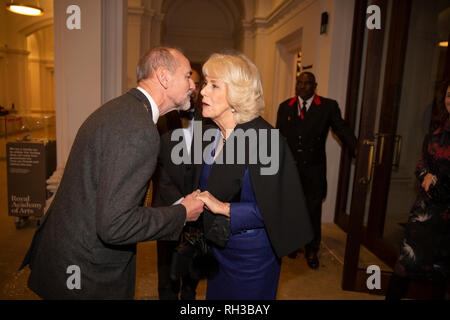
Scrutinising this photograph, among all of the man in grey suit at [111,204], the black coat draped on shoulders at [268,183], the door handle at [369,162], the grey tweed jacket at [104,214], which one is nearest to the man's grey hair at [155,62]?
the man in grey suit at [111,204]

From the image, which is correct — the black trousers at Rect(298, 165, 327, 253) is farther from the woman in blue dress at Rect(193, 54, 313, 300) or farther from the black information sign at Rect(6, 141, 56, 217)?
the black information sign at Rect(6, 141, 56, 217)

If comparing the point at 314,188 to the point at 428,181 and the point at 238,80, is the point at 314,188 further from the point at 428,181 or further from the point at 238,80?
the point at 238,80

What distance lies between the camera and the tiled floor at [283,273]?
280 cm

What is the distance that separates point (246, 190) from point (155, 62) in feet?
2.47

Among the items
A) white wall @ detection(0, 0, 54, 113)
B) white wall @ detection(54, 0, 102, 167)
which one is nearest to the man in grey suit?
white wall @ detection(54, 0, 102, 167)

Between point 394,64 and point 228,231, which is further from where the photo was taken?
point 394,64

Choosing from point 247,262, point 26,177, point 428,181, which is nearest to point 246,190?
point 247,262

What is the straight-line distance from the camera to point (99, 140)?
3.77 ft

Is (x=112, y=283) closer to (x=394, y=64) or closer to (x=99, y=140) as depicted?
(x=99, y=140)

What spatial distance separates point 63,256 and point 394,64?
372 centimetres

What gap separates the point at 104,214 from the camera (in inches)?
42.0

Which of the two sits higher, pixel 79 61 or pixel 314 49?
A: pixel 314 49

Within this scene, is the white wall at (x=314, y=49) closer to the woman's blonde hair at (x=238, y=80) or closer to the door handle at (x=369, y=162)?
the door handle at (x=369, y=162)
